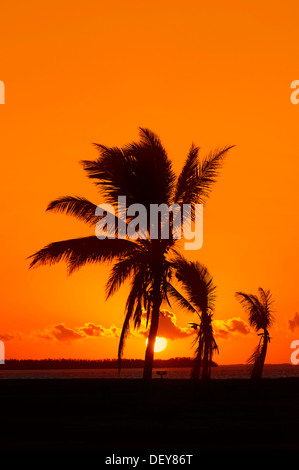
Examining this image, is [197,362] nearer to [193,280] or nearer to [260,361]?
[193,280]

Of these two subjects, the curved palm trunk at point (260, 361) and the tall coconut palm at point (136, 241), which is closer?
the tall coconut palm at point (136, 241)

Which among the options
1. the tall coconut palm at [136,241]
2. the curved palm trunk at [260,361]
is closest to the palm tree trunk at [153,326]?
the tall coconut palm at [136,241]

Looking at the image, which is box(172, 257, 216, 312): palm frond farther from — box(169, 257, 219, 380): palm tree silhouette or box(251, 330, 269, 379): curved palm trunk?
box(251, 330, 269, 379): curved palm trunk

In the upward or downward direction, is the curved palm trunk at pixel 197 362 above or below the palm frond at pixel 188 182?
below

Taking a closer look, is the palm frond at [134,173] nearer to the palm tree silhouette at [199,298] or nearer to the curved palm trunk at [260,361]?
the palm tree silhouette at [199,298]

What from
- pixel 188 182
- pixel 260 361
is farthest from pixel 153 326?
pixel 260 361

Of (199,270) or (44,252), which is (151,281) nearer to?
(199,270)

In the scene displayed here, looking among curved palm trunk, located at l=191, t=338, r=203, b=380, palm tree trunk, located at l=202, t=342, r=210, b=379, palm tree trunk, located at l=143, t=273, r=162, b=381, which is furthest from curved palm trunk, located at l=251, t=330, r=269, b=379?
palm tree trunk, located at l=143, t=273, r=162, b=381

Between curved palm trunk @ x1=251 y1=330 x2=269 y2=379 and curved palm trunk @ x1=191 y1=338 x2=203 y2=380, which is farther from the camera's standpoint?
curved palm trunk @ x1=251 y1=330 x2=269 y2=379

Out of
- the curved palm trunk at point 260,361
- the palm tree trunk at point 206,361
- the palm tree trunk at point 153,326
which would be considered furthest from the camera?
the curved palm trunk at point 260,361
